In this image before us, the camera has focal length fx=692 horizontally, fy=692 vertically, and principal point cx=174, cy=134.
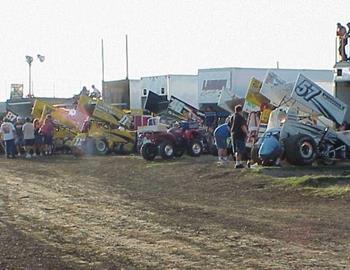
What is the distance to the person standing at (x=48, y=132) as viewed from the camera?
90.1 feet

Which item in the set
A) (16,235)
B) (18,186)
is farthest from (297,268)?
(18,186)

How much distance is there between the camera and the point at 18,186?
52.7ft

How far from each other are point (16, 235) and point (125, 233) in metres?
1.52

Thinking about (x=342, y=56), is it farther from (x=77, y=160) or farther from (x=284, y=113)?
(x=77, y=160)

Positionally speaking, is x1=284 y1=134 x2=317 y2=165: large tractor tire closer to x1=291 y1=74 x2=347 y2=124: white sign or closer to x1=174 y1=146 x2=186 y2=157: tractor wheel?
x1=291 y1=74 x2=347 y2=124: white sign

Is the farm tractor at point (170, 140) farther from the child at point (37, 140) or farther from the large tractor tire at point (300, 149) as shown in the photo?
the large tractor tire at point (300, 149)

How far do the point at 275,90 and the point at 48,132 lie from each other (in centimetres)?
1140

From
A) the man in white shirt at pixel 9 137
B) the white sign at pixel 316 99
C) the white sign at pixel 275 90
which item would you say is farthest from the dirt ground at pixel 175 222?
the man in white shirt at pixel 9 137

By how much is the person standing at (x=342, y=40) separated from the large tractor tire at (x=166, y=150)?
246 inches

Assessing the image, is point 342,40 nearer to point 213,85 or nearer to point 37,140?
point 37,140

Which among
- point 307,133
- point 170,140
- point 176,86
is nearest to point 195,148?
point 170,140

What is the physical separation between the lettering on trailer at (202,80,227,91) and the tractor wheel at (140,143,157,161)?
39.4ft

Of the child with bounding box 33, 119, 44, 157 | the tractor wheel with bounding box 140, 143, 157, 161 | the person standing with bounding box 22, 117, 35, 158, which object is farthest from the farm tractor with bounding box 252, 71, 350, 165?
the person standing with bounding box 22, 117, 35, 158

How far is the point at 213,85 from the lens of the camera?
34906 millimetres
